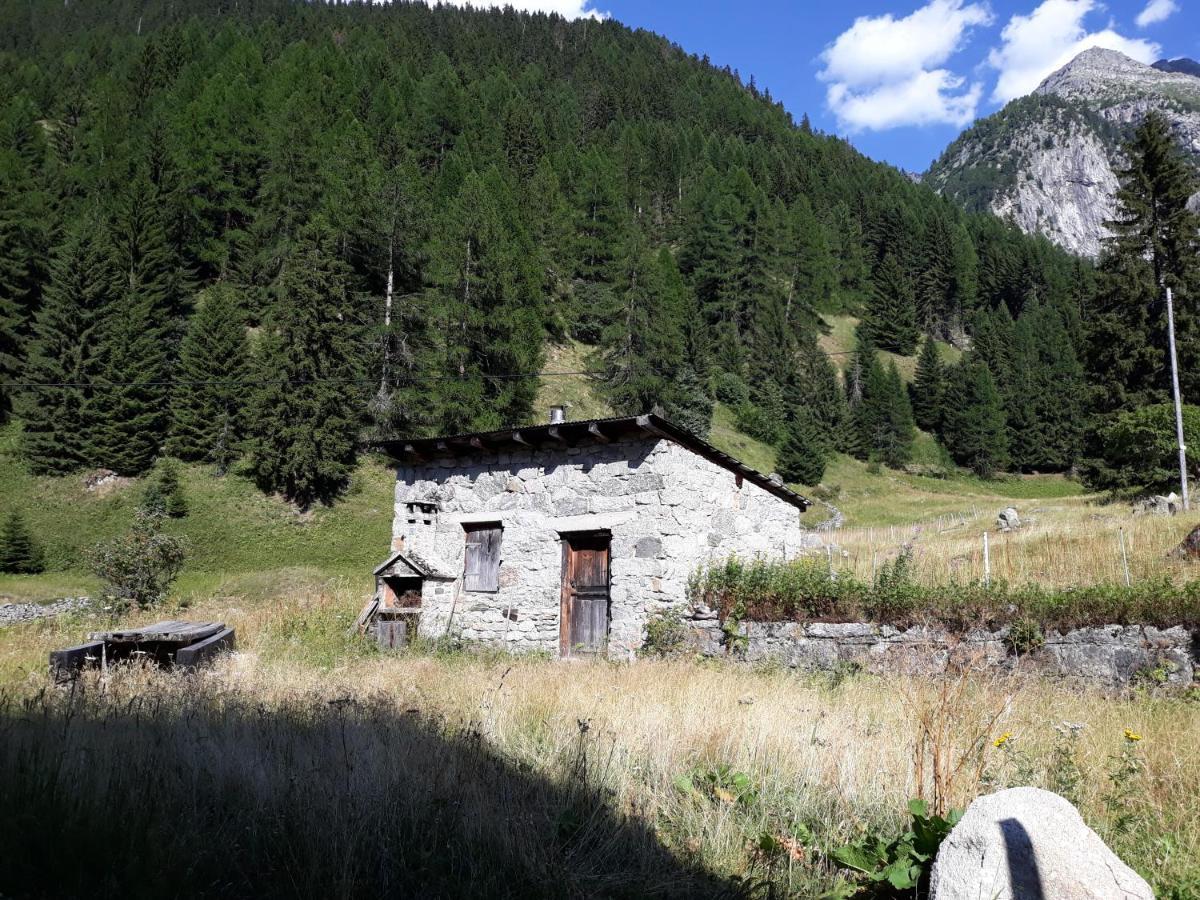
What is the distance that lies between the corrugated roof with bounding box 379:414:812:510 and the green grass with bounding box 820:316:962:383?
172ft

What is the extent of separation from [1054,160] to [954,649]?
202 metres

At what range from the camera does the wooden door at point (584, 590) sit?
44.0 ft

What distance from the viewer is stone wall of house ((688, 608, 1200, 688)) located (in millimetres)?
8867

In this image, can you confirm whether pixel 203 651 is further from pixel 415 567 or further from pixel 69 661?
pixel 415 567

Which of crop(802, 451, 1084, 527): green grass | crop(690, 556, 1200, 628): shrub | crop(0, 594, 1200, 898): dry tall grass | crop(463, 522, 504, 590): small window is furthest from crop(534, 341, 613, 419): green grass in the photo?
crop(0, 594, 1200, 898): dry tall grass

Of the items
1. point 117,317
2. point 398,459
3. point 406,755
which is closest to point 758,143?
point 117,317

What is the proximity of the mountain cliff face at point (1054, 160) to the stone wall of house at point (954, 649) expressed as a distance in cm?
17347

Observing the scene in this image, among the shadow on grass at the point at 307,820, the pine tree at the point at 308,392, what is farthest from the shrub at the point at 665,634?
the pine tree at the point at 308,392

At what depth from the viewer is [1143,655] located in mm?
8938

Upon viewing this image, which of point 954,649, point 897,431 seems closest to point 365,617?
point 954,649

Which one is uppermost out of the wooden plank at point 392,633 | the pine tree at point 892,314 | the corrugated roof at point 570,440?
the pine tree at point 892,314

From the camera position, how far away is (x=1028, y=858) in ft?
9.32

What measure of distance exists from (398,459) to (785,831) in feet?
42.4

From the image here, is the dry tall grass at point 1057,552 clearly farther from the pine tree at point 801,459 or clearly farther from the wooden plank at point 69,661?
the pine tree at point 801,459
